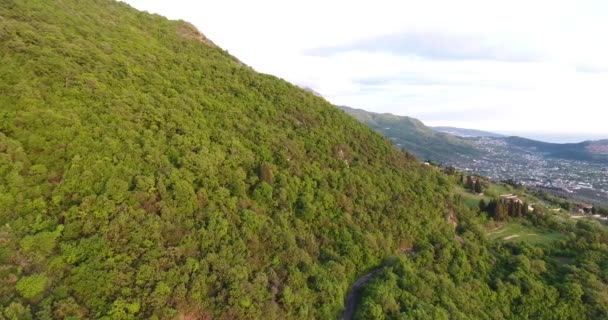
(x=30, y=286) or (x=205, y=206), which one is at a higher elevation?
(x=205, y=206)

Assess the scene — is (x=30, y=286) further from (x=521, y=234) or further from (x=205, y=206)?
(x=521, y=234)

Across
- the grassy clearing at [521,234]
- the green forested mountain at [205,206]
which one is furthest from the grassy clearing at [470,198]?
the green forested mountain at [205,206]

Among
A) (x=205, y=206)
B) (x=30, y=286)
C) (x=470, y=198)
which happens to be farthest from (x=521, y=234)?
(x=30, y=286)

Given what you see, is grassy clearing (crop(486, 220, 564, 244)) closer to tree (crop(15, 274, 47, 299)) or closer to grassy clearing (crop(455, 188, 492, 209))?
grassy clearing (crop(455, 188, 492, 209))

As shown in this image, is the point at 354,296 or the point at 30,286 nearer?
the point at 30,286

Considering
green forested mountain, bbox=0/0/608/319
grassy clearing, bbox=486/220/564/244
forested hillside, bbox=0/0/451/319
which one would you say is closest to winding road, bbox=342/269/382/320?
green forested mountain, bbox=0/0/608/319

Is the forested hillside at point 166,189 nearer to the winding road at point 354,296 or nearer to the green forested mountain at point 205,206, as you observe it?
the green forested mountain at point 205,206
